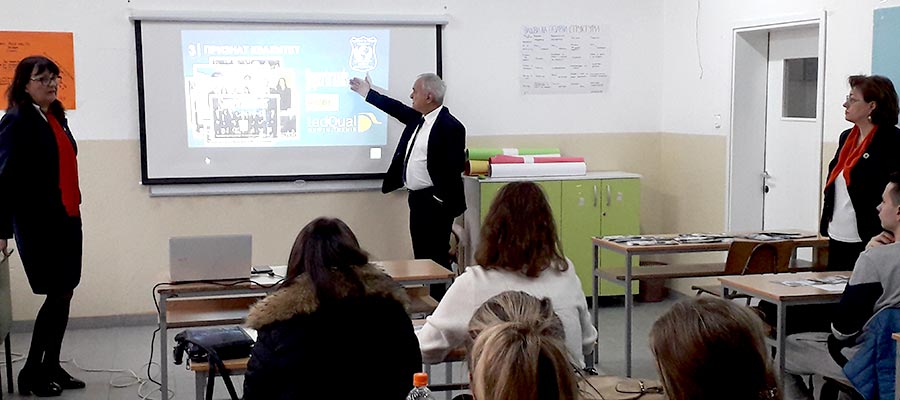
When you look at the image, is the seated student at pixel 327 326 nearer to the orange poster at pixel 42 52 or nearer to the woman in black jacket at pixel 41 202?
the woman in black jacket at pixel 41 202

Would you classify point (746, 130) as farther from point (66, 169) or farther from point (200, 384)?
point (200, 384)

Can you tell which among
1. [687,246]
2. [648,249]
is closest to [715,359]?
[648,249]

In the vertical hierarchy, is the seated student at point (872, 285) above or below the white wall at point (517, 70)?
below

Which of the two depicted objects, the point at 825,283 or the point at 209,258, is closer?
the point at 209,258

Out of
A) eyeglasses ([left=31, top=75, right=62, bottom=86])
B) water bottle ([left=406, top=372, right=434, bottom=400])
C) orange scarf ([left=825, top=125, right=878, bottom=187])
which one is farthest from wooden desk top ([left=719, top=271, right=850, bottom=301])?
eyeglasses ([left=31, top=75, right=62, bottom=86])

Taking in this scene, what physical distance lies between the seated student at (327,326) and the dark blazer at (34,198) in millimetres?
2658

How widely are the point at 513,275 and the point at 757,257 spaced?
2.32 metres

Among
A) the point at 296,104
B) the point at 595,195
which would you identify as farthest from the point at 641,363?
the point at 296,104

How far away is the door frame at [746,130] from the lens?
22.2 ft

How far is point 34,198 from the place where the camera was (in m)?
4.98

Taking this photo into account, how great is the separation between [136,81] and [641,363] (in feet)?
12.5

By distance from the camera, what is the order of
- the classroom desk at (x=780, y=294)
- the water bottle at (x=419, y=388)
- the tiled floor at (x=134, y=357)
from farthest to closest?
the tiled floor at (x=134, y=357) < the classroom desk at (x=780, y=294) < the water bottle at (x=419, y=388)

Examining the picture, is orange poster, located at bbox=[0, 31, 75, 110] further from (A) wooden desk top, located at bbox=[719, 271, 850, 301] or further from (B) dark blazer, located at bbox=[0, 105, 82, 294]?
(A) wooden desk top, located at bbox=[719, 271, 850, 301]

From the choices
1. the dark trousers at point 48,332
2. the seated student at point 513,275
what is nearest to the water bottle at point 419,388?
the seated student at point 513,275
